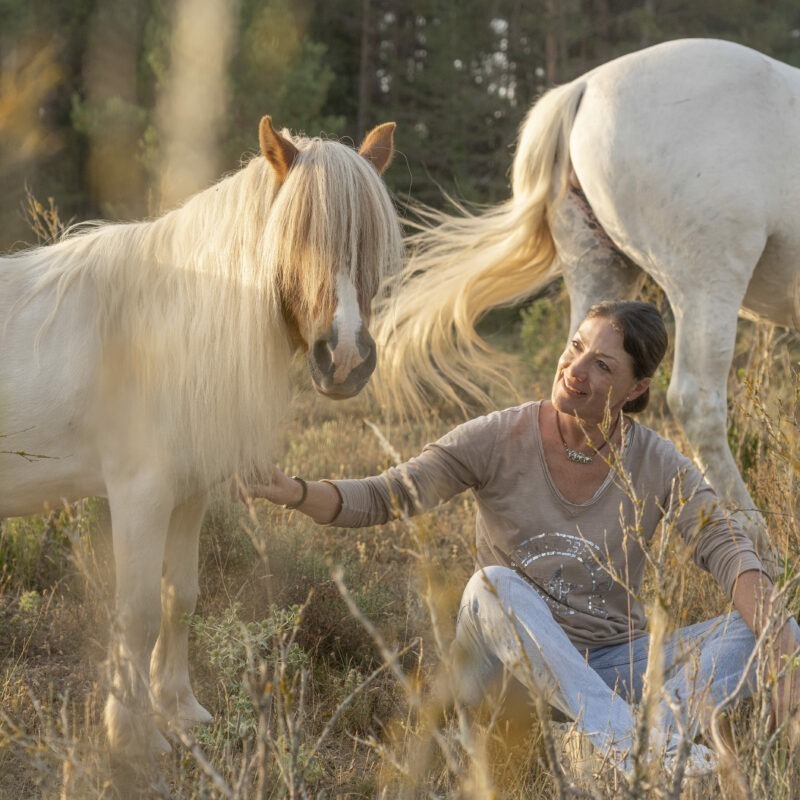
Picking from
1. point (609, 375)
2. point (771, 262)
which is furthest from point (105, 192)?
point (609, 375)

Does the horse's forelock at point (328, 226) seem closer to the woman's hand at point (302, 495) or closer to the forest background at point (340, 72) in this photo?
the woman's hand at point (302, 495)

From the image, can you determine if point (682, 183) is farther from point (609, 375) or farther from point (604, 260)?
point (609, 375)

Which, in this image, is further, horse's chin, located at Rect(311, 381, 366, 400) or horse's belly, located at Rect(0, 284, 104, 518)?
horse's belly, located at Rect(0, 284, 104, 518)

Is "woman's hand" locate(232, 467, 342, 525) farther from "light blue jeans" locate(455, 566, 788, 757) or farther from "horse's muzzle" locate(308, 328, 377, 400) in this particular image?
"light blue jeans" locate(455, 566, 788, 757)

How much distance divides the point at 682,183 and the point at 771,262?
20.0 inches

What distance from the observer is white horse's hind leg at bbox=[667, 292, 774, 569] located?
384cm

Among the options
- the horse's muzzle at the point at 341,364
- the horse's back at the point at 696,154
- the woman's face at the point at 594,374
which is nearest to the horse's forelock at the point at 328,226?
the horse's muzzle at the point at 341,364

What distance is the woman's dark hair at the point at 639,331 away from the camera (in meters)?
2.77

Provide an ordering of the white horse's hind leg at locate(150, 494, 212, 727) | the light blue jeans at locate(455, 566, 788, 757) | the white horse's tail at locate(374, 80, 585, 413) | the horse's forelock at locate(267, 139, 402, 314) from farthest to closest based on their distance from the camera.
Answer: the white horse's tail at locate(374, 80, 585, 413), the white horse's hind leg at locate(150, 494, 212, 727), the horse's forelock at locate(267, 139, 402, 314), the light blue jeans at locate(455, 566, 788, 757)

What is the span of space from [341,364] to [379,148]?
762 mm

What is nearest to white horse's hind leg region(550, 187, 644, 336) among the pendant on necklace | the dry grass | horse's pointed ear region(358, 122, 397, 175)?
the dry grass

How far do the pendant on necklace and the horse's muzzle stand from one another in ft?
2.35

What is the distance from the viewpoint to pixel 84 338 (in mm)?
2670

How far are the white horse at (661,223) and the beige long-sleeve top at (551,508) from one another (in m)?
1.03
